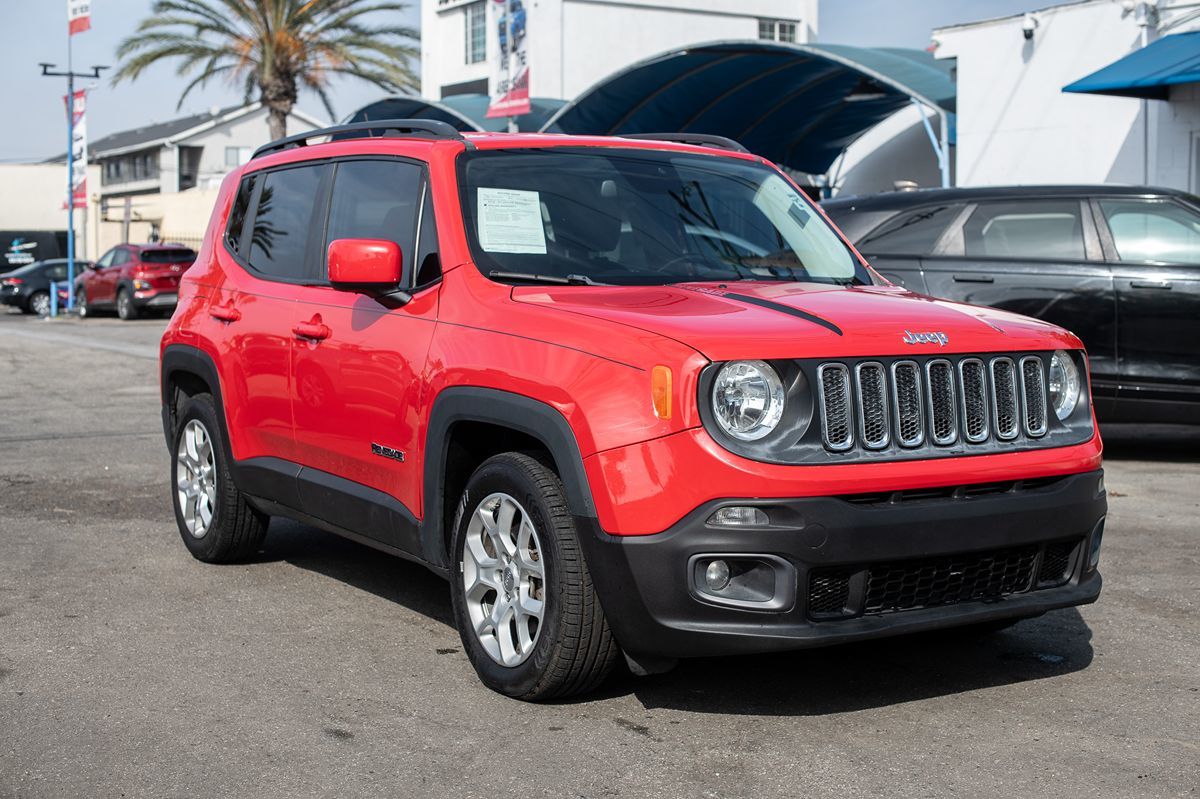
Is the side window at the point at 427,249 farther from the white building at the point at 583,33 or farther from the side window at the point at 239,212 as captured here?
the white building at the point at 583,33

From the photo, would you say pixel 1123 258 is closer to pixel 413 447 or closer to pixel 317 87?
pixel 413 447

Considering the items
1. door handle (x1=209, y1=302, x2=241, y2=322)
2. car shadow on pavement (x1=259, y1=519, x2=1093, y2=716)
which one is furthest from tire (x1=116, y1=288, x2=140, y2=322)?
car shadow on pavement (x1=259, y1=519, x2=1093, y2=716)

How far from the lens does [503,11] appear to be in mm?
25453

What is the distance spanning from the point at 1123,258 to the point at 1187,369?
833 mm

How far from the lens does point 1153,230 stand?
31.8 ft

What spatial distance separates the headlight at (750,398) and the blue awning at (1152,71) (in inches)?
516

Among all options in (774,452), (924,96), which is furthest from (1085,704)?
(924,96)

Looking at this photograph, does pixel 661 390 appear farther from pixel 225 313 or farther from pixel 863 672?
pixel 225 313

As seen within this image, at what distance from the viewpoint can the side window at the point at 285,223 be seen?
6152 millimetres

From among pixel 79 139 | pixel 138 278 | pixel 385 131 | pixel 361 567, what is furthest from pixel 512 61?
pixel 385 131

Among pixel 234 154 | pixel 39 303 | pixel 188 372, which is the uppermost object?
pixel 234 154

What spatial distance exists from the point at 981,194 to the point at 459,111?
25.1 meters

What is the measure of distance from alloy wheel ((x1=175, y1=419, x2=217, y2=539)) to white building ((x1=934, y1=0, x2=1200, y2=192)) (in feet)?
43.6

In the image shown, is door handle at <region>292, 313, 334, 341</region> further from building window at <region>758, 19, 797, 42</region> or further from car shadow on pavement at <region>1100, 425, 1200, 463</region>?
building window at <region>758, 19, 797, 42</region>
